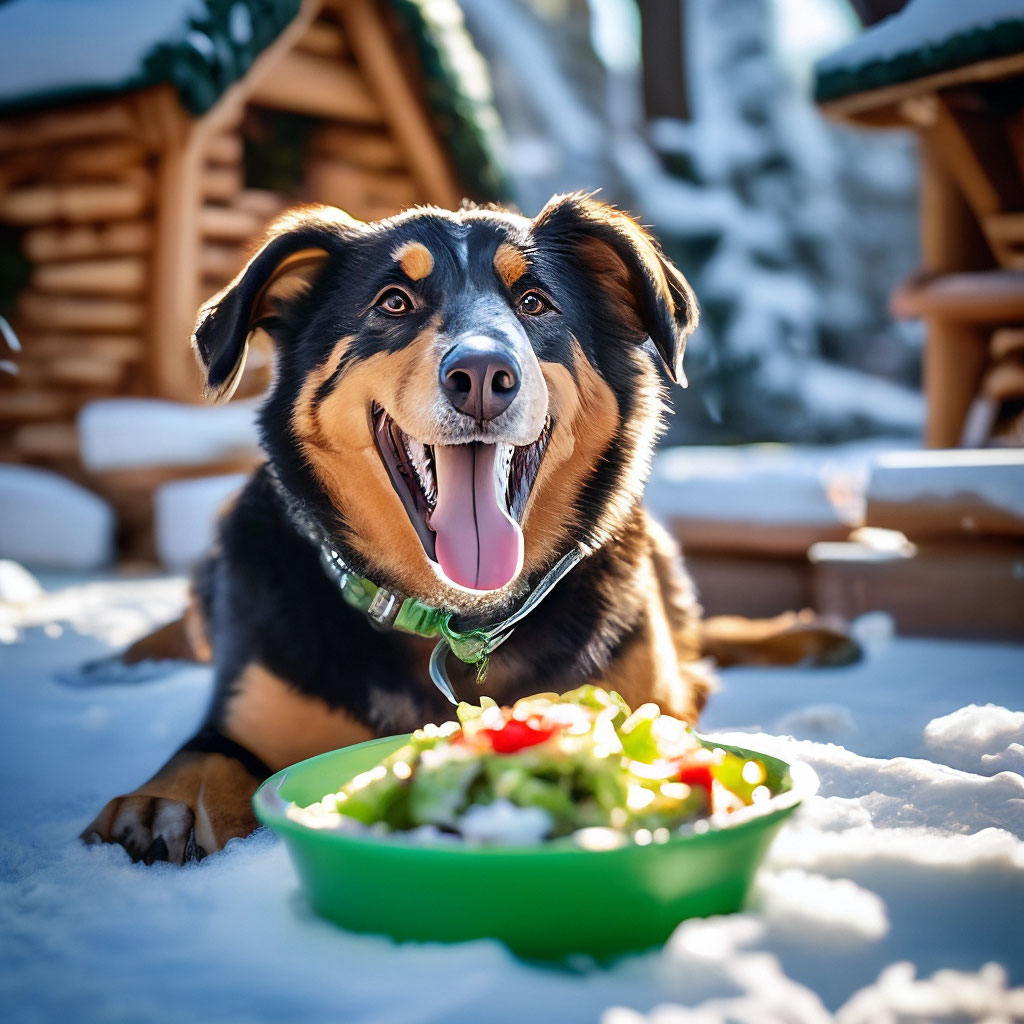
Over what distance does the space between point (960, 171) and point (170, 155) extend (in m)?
4.61

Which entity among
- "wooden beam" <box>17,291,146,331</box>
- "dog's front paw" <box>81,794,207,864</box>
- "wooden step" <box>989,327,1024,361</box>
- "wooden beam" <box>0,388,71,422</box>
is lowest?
"dog's front paw" <box>81,794,207,864</box>

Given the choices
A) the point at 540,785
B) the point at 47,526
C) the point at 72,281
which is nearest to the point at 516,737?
the point at 540,785

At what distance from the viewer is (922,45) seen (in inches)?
157

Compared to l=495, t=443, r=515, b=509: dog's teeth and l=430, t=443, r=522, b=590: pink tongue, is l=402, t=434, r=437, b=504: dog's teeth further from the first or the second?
l=495, t=443, r=515, b=509: dog's teeth

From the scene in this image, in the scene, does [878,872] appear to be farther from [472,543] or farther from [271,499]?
[271,499]

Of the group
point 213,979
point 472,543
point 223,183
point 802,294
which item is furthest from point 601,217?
point 802,294

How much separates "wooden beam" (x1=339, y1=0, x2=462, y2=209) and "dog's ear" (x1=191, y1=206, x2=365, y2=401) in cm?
571

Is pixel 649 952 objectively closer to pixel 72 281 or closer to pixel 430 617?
pixel 430 617

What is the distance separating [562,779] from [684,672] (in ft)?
5.23

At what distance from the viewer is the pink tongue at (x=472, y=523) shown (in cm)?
206

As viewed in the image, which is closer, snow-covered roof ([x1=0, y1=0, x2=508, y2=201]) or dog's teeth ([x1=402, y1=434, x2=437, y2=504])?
dog's teeth ([x1=402, y1=434, x2=437, y2=504])

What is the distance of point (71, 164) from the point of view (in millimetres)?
6359

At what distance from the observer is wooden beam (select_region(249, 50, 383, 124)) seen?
7.23 metres

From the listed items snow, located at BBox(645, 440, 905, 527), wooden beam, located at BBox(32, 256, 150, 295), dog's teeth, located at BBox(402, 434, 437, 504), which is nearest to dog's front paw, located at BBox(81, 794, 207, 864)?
dog's teeth, located at BBox(402, 434, 437, 504)
